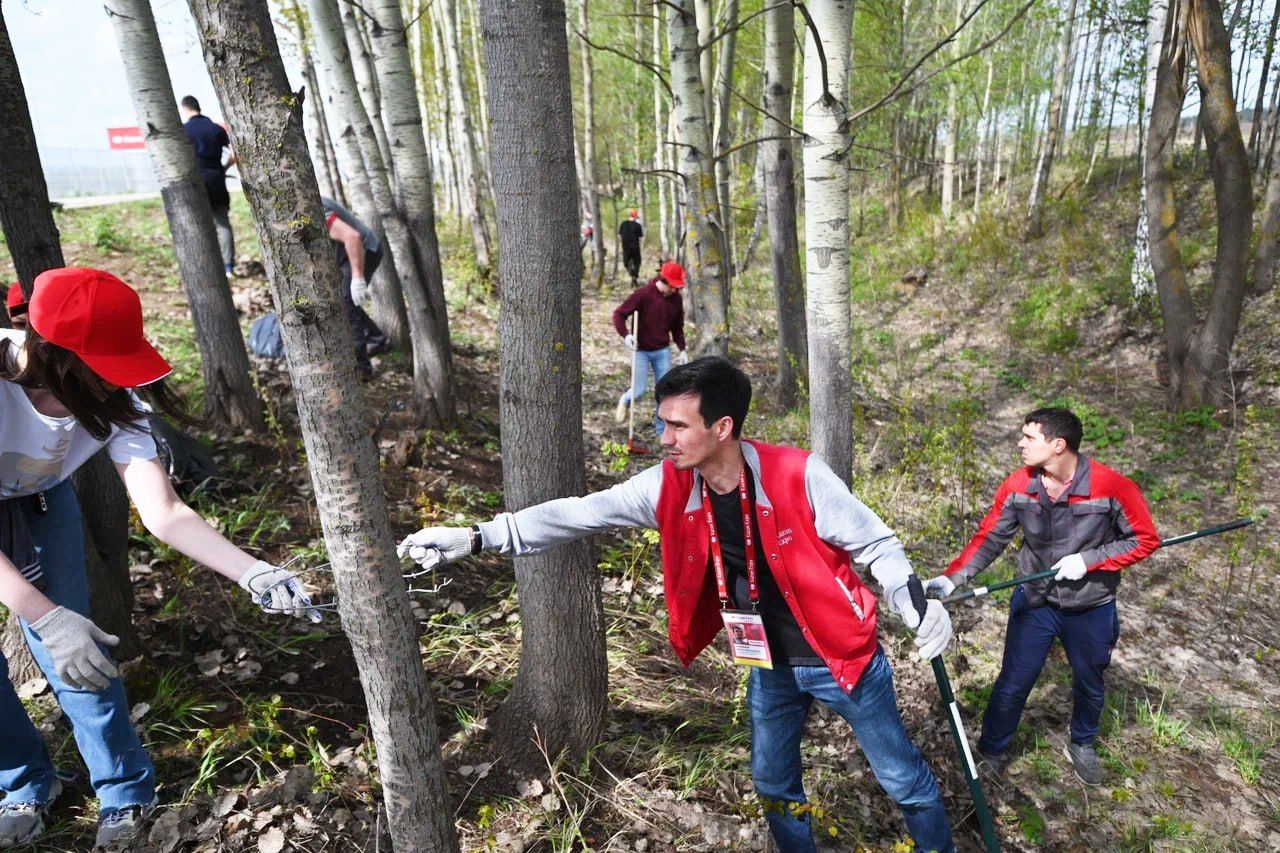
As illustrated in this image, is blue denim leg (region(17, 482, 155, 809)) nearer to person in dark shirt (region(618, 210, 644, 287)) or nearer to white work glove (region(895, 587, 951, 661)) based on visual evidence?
white work glove (region(895, 587, 951, 661))

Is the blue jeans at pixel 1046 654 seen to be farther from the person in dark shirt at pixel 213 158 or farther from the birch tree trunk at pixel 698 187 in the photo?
the person in dark shirt at pixel 213 158

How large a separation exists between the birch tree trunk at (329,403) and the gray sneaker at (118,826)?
99 cm

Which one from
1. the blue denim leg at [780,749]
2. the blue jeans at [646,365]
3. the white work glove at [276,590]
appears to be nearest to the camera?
the white work glove at [276,590]

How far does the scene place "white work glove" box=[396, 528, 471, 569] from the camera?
232 centimetres

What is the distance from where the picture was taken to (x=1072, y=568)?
3254mm

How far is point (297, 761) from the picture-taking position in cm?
294

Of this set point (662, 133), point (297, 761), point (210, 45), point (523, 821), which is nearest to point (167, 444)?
point (297, 761)

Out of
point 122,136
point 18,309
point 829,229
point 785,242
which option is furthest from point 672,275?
point 122,136

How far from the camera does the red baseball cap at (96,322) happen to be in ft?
6.64

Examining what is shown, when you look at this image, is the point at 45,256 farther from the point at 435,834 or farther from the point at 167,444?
the point at 435,834

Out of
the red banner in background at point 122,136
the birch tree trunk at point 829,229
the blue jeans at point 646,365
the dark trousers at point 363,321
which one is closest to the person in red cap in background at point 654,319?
the blue jeans at point 646,365

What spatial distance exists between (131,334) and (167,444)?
8.69ft

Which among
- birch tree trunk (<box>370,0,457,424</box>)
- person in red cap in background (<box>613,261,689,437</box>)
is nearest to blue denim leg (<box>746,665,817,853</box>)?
birch tree trunk (<box>370,0,457,424</box>)

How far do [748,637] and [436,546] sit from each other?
3.48 feet
